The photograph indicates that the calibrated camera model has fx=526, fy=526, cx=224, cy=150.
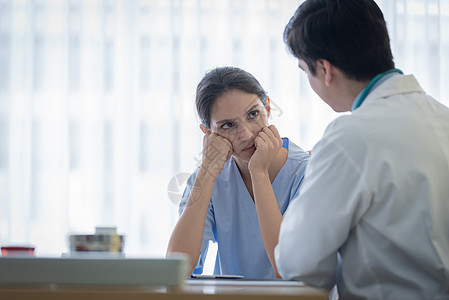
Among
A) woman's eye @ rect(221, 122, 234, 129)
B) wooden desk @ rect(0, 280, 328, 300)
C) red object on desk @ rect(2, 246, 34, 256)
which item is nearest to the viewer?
wooden desk @ rect(0, 280, 328, 300)

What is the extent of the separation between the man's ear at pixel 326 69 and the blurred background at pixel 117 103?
1647mm

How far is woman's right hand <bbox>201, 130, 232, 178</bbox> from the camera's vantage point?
1.78 meters

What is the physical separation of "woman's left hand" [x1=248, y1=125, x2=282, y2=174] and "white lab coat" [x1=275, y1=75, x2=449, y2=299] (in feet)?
1.94

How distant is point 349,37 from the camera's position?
117cm

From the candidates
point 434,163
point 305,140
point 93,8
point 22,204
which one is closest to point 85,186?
point 22,204

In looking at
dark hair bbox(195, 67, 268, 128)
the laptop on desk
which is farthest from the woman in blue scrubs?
the laptop on desk

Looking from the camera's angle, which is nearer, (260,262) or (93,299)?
(93,299)

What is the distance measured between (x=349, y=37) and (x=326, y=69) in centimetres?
9

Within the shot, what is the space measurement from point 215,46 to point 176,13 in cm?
29

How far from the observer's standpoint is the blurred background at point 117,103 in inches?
113

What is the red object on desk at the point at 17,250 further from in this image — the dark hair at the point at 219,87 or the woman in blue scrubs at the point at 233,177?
the dark hair at the point at 219,87

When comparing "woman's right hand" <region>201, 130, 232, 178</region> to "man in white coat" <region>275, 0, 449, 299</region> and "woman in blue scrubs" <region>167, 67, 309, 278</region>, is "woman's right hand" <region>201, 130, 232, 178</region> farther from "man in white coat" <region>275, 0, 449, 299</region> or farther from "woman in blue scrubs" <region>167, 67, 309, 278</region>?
"man in white coat" <region>275, 0, 449, 299</region>

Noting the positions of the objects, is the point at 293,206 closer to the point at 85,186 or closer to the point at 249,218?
the point at 249,218

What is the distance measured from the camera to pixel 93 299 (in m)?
0.75
